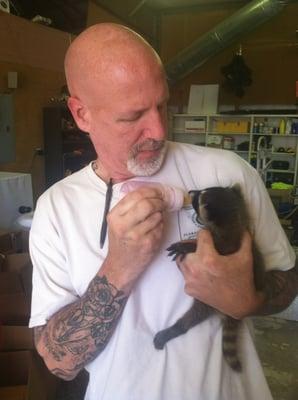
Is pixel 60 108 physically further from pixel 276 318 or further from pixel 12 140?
pixel 276 318

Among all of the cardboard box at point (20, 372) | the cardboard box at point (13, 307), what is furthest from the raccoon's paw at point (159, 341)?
the cardboard box at point (13, 307)

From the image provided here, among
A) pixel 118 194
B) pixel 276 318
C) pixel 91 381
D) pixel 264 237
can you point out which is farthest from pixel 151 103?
pixel 276 318

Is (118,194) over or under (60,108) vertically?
under

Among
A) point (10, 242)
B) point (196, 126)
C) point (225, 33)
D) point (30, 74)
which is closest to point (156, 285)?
point (10, 242)

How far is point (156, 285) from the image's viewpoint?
84 cm

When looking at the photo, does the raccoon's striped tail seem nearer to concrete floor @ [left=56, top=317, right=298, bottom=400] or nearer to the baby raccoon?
the baby raccoon

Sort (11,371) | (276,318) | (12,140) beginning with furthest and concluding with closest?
(12,140) → (276,318) → (11,371)

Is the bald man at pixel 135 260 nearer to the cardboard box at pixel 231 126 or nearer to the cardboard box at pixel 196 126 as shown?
the cardboard box at pixel 231 126

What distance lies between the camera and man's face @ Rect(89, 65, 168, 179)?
0.81m

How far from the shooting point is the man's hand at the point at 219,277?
802 mm

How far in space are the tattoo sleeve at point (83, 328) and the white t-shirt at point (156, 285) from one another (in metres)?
0.03

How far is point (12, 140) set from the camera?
3.79 meters

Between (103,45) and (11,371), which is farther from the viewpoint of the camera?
(11,371)

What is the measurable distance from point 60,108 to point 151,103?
11.8 feet
